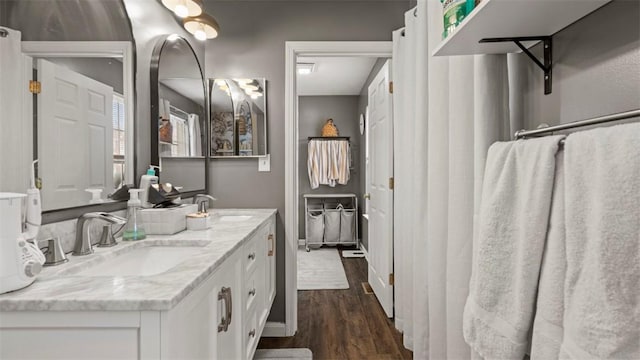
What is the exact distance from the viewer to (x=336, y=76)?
171 inches

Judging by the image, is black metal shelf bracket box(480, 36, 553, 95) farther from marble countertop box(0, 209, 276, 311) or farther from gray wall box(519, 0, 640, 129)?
marble countertop box(0, 209, 276, 311)

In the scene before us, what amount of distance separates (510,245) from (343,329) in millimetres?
1872

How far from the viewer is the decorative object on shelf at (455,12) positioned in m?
0.98

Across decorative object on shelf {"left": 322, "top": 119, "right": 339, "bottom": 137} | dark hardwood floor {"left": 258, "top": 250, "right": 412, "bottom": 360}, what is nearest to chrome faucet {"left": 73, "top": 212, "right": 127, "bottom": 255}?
dark hardwood floor {"left": 258, "top": 250, "right": 412, "bottom": 360}

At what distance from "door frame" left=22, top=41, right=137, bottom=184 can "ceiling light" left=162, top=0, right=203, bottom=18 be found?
39cm

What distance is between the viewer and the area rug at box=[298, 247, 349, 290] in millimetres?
3395

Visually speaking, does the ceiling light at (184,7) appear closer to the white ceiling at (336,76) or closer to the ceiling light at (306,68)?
the white ceiling at (336,76)

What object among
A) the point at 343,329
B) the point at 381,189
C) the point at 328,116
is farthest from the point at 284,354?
the point at 328,116

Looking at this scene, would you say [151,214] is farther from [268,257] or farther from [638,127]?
[638,127]

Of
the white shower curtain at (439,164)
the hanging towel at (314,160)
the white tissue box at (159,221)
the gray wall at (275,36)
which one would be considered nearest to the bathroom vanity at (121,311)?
the white tissue box at (159,221)

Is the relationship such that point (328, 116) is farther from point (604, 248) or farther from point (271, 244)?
point (604, 248)

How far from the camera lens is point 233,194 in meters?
2.45

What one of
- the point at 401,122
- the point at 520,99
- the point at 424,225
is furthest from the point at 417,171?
the point at 520,99

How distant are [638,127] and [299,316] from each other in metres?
2.51
